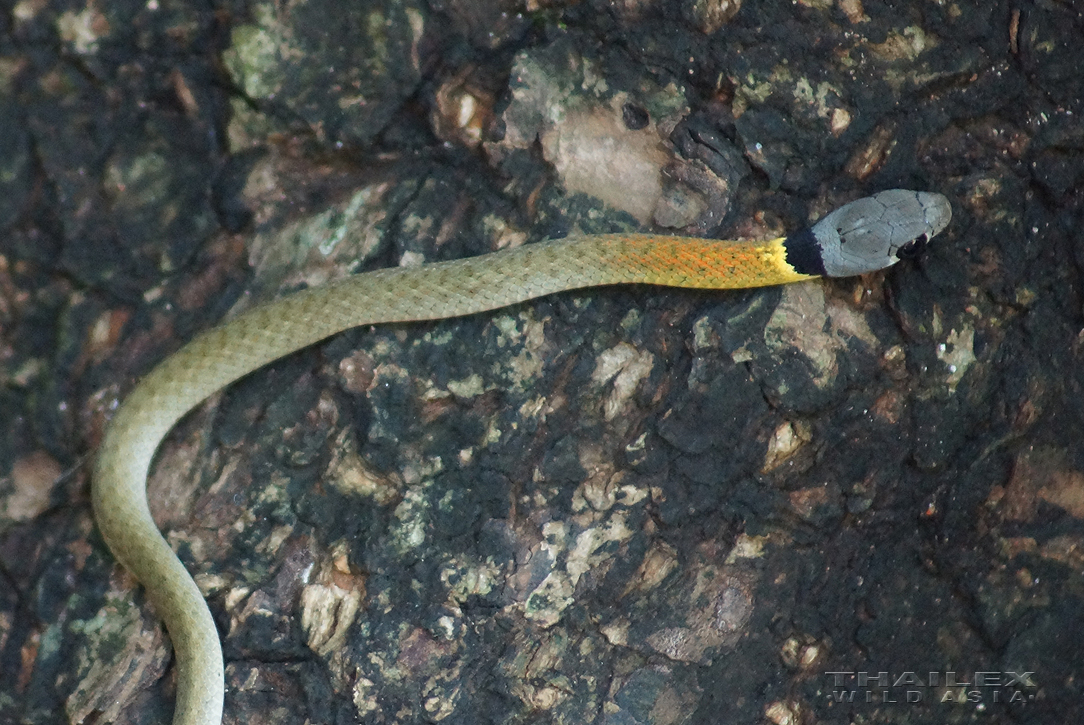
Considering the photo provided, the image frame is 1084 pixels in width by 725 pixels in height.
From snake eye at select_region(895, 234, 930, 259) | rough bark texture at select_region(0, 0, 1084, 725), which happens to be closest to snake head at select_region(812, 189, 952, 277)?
snake eye at select_region(895, 234, 930, 259)

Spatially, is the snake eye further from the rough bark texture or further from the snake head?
the rough bark texture

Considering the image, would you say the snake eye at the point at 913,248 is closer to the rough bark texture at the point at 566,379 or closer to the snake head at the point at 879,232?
the snake head at the point at 879,232

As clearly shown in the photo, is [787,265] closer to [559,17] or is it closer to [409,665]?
[559,17]

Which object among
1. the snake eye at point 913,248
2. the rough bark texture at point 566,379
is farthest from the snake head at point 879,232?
the rough bark texture at point 566,379

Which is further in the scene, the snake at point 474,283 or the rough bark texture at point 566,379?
the snake at point 474,283

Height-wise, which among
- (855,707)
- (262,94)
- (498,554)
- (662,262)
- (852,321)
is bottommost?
(855,707)

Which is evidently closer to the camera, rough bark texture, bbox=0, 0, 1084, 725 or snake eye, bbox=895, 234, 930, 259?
rough bark texture, bbox=0, 0, 1084, 725

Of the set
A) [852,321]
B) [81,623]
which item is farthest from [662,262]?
[81,623]
